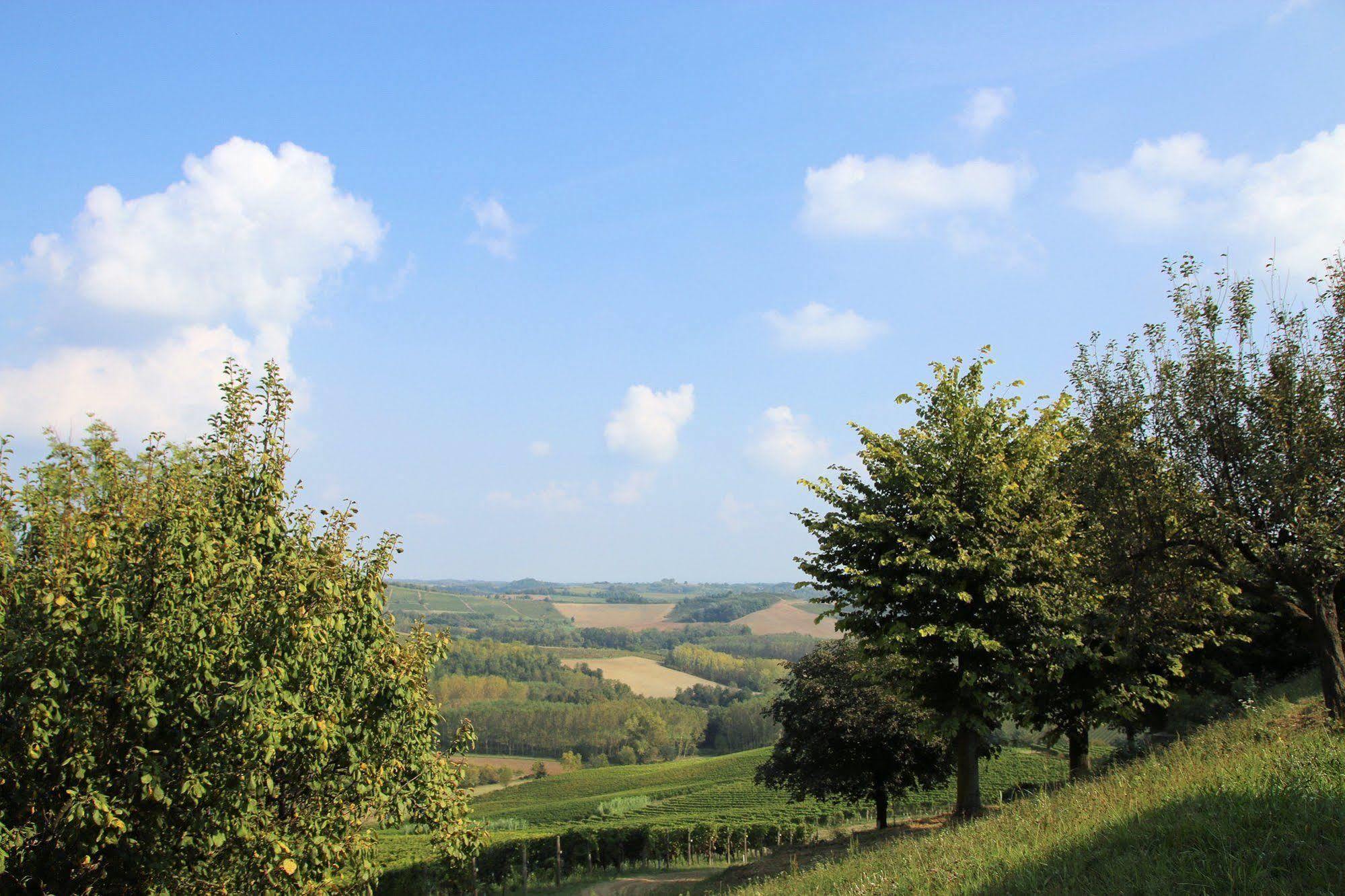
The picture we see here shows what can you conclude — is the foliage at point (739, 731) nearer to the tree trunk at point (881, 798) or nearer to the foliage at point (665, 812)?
the foliage at point (665, 812)

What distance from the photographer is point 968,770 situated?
62.1 ft

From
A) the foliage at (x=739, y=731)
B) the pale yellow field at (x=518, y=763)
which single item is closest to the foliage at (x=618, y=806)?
the pale yellow field at (x=518, y=763)

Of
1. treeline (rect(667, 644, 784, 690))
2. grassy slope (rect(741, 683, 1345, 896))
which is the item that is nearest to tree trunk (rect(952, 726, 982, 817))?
grassy slope (rect(741, 683, 1345, 896))

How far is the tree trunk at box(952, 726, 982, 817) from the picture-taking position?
1866 cm

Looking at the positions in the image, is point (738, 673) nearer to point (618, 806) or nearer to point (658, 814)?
point (618, 806)

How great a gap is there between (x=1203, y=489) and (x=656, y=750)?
120 m

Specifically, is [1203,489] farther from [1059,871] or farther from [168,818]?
[168,818]

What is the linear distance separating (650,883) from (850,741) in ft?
35.0

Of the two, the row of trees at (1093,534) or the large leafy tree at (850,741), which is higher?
the row of trees at (1093,534)

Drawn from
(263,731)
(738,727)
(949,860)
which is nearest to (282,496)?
(263,731)

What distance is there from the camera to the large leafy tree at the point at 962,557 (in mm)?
17328

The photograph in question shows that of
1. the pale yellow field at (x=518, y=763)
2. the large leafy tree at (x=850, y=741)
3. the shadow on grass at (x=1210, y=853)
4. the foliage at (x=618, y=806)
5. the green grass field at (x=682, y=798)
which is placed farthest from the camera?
the pale yellow field at (x=518, y=763)

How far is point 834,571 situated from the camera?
19.3 metres

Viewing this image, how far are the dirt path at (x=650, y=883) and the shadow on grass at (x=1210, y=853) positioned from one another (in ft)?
70.6
